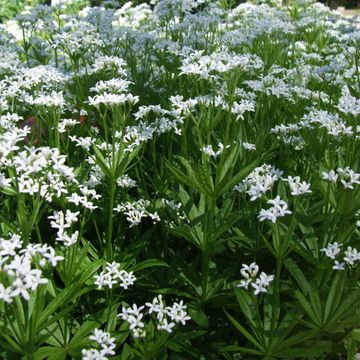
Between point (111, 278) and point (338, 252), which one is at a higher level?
point (338, 252)

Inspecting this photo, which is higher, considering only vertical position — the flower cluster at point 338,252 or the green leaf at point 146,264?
the flower cluster at point 338,252

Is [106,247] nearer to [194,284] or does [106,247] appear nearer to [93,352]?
[194,284]

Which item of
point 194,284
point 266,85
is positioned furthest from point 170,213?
point 266,85

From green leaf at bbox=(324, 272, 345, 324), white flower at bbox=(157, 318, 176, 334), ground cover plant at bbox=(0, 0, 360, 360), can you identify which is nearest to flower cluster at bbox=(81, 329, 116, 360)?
ground cover plant at bbox=(0, 0, 360, 360)

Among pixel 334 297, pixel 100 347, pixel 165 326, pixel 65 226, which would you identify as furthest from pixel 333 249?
pixel 65 226

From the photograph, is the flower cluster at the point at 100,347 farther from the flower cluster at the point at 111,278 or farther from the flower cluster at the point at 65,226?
the flower cluster at the point at 65,226

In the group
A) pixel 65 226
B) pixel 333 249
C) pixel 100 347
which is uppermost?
pixel 65 226

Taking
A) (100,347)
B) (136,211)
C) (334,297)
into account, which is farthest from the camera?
(136,211)

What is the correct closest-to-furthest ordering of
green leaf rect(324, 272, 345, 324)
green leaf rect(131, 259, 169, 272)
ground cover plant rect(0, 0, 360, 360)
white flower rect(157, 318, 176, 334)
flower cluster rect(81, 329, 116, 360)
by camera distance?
flower cluster rect(81, 329, 116, 360) → white flower rect(157, 318, 176, 334) → ground cover plant rect(0, 0, 360, 360) → green leaf rect(324, 272, 345, 324) → green leaf rect(131, 259, 169, 272)

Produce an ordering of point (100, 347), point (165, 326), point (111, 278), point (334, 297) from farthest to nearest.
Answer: point (111, 278) < point (334, 297) < point (100, 347) < point (165, 326)

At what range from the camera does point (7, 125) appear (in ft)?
12.4

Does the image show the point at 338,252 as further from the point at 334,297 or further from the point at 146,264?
the point at 146,264

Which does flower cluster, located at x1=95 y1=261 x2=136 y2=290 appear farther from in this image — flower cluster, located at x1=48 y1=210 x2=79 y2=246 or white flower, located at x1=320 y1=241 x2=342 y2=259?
white flower, located at x1=320 y1=241 x2=342 y2=259

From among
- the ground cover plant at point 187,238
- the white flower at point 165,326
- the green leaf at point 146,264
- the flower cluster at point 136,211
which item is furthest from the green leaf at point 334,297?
the flower cluster at point 136,211
